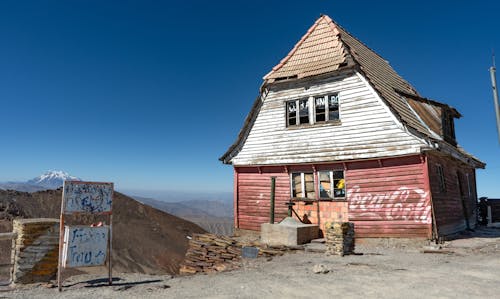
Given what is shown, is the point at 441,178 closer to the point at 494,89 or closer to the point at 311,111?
the point at 311,111

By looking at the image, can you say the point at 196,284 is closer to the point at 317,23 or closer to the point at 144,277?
the point at 144,277

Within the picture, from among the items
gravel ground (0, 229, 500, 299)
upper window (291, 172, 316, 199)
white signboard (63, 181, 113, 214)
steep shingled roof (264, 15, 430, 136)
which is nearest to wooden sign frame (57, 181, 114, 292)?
white signboard (63, 181, 113, 214)

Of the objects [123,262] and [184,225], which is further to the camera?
[184,225]

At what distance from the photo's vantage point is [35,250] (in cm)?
812

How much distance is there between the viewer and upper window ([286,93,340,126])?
15.9m

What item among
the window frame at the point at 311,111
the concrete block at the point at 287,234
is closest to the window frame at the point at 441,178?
the window frame at the point at 311,111

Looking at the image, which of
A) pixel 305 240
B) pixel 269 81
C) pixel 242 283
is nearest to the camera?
pixel 242 283

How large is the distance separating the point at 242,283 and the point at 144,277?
293 centimetres

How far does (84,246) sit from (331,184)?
10726mm

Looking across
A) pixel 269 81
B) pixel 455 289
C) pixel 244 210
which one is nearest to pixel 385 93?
pixel 269 81

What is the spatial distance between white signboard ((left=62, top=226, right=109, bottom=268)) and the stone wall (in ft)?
3.90

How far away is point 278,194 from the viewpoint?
16.9m

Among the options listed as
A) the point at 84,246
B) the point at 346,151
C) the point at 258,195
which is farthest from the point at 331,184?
the point at 84,246

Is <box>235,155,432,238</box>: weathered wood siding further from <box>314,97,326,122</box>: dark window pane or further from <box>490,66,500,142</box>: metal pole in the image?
<box>490,66,500,142</box>: metal pole
